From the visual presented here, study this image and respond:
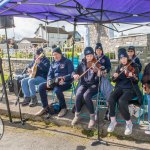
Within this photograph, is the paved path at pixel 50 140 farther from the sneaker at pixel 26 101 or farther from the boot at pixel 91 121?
the sneaker at pixel 26 101

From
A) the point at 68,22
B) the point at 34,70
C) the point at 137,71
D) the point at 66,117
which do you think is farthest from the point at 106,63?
the point at 68,22

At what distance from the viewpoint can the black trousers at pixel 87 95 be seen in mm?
4840

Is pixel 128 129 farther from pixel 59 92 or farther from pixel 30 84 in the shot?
pixel 30 84

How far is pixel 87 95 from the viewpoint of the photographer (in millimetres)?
4871

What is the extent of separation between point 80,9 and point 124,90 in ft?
6.61

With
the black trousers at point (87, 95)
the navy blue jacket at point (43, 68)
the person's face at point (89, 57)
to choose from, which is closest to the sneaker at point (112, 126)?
the black trousers at point (87, 95)

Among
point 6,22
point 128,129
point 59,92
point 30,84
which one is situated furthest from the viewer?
point 6,22

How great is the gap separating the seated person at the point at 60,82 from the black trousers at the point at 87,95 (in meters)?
0.49

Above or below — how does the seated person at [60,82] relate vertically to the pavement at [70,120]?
above

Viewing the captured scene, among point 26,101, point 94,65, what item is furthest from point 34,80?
point 94,65

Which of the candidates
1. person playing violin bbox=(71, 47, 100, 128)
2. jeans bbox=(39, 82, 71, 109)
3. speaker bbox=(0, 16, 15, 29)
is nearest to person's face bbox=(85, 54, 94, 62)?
person playing violin bbox=(71, 47, 100, 128)

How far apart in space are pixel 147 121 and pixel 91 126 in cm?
106

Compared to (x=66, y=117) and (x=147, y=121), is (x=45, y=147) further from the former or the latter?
(x=147, y=121)

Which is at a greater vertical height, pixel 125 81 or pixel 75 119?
pixel 125 81
